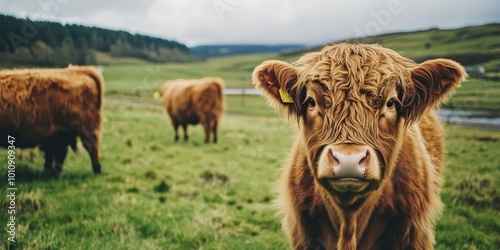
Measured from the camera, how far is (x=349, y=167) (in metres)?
2.05

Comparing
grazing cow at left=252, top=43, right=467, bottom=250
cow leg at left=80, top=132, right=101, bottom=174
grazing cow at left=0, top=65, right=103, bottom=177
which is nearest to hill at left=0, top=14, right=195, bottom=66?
grazing cow at left=0, top=65, right=103, bottom=177

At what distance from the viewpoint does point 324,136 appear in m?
2.37

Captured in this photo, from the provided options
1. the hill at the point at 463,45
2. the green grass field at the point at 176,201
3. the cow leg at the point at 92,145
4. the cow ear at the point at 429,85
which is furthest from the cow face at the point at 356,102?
the cow leg at the point at 92,145

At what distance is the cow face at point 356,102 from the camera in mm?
2145

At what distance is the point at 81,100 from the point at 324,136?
5508 mm

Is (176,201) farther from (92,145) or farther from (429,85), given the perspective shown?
(429,85)

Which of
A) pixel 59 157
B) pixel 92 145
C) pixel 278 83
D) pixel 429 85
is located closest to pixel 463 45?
pixel 429 85

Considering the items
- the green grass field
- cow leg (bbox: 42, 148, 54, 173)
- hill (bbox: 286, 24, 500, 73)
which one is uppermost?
hill (bbox: 286, 24, 500, 73)

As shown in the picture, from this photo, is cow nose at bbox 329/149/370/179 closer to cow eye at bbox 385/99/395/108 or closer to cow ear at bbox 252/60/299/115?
cow eye at bbox 385/99/395/108

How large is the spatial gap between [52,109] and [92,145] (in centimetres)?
112

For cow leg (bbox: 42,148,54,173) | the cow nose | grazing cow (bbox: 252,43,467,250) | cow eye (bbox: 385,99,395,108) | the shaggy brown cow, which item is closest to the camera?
the cow nose

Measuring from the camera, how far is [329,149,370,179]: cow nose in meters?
2.04

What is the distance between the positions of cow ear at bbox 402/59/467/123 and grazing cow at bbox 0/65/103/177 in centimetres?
576

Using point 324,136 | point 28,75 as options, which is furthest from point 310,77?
point 28,75
